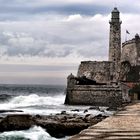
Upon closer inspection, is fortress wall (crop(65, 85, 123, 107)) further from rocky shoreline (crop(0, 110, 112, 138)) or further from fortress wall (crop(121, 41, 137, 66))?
rocky shoreline (crop(0, 110, 112, 138))

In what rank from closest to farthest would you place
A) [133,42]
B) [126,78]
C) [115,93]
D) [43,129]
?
[43,129]
[115,93]
[126,78]
[133,42]

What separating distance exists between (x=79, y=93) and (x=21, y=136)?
86.9 ft

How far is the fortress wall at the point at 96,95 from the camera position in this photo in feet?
156

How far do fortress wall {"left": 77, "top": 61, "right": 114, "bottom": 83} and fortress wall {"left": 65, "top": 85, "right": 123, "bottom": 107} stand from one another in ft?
39.4

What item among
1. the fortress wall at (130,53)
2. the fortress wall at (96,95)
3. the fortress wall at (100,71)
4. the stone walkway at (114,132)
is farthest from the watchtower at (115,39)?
the stone walkway at (114,132)

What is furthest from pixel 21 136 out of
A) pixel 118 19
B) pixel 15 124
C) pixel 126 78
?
pixel 118 19

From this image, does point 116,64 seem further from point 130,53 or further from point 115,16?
point 115,16

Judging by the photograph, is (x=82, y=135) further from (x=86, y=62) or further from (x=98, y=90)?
(x=86, y=62)

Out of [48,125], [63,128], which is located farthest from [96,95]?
[63,128]

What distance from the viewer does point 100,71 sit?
200ft

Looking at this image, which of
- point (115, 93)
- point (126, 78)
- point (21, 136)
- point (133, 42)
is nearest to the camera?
point (21, 136)

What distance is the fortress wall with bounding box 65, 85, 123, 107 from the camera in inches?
1876

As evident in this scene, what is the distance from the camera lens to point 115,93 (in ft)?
156

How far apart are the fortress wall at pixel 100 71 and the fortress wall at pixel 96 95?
1202 centimetres
